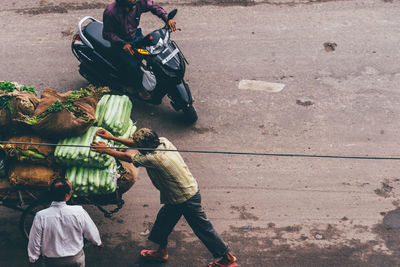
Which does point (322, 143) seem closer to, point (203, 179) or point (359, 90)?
point (359, 90)

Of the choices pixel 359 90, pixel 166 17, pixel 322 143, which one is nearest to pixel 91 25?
pixel 166 17

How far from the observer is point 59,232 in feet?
13.3

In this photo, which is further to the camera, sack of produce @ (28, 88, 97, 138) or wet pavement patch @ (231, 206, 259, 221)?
wet pavement patch @ (231, 206, 259, 221)

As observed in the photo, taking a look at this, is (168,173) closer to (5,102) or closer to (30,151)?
(30,151)

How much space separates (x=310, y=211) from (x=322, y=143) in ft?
3.70

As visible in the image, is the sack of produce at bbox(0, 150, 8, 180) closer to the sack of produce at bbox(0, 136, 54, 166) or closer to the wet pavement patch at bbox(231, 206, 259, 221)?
the sack of produce at bbox(0, 136, 54, 166)

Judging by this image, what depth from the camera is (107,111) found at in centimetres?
486

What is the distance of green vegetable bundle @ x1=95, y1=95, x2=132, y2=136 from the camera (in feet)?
15.8

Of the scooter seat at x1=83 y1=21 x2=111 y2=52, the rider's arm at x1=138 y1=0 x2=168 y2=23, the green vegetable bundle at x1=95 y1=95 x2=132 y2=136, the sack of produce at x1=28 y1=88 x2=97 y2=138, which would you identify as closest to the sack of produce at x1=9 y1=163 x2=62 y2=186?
the sack of produce at x1=28 y1=88 x2=97 y2=138

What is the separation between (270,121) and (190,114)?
3.82 feet

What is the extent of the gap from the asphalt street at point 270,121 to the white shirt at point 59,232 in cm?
94

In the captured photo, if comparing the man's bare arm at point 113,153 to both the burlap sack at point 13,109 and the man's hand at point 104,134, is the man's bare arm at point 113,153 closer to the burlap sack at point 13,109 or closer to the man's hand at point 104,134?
the man's hand at point 104,134

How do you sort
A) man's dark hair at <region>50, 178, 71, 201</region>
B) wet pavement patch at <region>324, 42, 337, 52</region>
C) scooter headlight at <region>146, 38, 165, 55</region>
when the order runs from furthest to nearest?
wet pavement patch at <region>324, 42, 337, 52</region>
scooter headlight at <region>146, 38, 165, 55</region>
man's dark hair at <region>50, 178, 71, 201</region>

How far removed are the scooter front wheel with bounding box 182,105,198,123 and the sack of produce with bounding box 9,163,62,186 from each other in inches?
88.5
